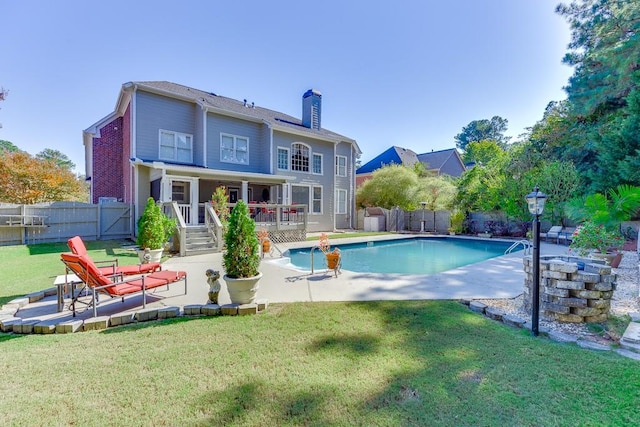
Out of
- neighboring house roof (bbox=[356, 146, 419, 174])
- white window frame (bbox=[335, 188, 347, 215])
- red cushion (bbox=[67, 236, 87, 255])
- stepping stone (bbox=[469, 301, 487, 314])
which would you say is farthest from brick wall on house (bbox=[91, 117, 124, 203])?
neighboring house roof (bbox=[356, 146, 419, 174])

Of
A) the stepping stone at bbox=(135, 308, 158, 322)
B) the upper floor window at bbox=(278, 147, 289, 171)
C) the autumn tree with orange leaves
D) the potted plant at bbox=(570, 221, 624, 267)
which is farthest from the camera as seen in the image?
the autumn tree with orange leaves

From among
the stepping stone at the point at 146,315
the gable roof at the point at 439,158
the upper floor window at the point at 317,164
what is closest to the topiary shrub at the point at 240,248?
the stepping stone at the point at 146,315

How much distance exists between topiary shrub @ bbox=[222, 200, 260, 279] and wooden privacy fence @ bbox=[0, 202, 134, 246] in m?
12.1

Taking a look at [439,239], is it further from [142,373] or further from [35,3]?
[35,3]

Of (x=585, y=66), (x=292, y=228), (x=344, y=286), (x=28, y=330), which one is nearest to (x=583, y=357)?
(x=344, y=286)

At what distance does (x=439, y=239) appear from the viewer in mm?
18078

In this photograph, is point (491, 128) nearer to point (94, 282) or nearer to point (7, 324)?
point (94, 282)

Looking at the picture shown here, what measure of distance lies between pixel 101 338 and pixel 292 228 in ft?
37.1

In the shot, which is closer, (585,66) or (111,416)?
(111,416)

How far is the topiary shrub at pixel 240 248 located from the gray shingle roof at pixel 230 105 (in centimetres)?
1241

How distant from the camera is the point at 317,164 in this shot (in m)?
20.0

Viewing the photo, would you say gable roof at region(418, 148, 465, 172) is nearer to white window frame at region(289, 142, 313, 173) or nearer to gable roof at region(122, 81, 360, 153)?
gable roof at region(122, 81, 360, 153)

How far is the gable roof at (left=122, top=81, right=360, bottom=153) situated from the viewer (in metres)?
14.3

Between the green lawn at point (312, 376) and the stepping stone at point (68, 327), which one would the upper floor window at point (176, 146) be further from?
the green lawn at point (312, 376)
